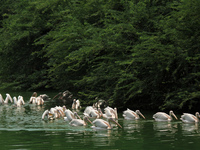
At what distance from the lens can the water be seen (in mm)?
10430

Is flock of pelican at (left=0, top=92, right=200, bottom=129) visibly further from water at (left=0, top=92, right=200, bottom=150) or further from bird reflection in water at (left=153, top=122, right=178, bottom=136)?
bird reflection in water at (left=153, top=122, right=178, bottom=136)

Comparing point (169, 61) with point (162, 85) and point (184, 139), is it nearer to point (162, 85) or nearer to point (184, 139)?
point (162, 85)

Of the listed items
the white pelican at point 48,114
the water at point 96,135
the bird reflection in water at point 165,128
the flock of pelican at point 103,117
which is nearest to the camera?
the water at point 96,135

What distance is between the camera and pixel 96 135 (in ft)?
39.4

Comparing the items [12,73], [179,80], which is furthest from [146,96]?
[12,73]

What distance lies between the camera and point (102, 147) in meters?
10.1

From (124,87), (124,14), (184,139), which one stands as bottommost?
(184,139)

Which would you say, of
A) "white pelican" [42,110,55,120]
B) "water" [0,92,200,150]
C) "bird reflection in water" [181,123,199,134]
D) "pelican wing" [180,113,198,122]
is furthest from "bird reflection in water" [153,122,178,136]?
"white pelican" [42,110,55,120]

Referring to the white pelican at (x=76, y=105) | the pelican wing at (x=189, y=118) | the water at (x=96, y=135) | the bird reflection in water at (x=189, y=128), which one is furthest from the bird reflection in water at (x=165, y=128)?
the white pelican at (x=76, y=105)

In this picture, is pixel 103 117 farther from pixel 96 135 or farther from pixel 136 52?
pixel 96 135

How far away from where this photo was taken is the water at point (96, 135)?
10430mm

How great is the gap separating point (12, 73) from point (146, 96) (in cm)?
1758

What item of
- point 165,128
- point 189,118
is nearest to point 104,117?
point 189,118

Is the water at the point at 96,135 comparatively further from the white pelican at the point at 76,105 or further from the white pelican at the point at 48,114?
the white pelican at the point at 76,105
